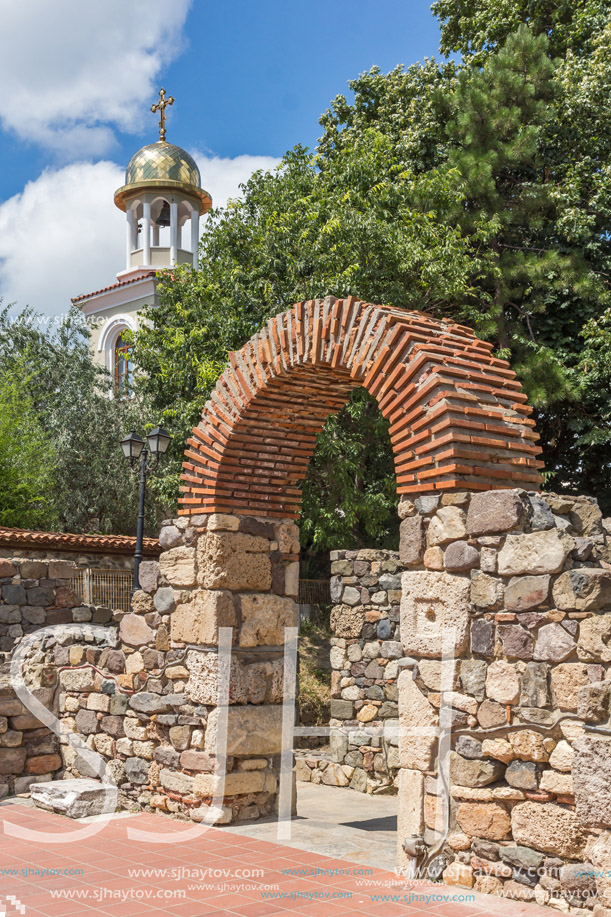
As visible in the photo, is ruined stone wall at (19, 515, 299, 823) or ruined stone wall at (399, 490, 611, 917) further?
ruined stone wall at (19, 515, 299, 823)

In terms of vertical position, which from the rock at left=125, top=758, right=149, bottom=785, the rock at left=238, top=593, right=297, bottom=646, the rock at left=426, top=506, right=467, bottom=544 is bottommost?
the rock at left=125, top=758, right=149, bottom=785

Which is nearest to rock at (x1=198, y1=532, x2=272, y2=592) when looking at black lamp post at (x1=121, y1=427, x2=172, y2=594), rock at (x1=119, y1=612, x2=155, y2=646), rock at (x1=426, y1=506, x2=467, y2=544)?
rock at (x1=119, y1=612, x2=155, y2=646)

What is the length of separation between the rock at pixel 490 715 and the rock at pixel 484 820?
1.21ft

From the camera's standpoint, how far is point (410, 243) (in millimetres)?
12391

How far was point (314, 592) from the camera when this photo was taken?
1598 cm

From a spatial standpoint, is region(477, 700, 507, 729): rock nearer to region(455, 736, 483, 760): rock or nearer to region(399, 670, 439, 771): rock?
region(455, 736, 483, 760): rock

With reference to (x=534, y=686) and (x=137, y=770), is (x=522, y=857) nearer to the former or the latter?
(x=534, y=686)

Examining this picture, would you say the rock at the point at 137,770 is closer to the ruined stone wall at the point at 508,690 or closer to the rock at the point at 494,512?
the ruined stone wall at the point at 508,690

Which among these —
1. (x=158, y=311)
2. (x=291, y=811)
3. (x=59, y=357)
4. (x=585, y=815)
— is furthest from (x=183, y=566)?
(x=59, y=357)

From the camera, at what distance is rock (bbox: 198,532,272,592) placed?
598 cm

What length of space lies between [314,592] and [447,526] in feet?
38.6

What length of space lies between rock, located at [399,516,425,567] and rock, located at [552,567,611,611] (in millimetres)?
874

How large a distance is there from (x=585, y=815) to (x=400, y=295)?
379 inches

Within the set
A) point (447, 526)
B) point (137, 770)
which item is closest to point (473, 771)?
point (447, 526)
